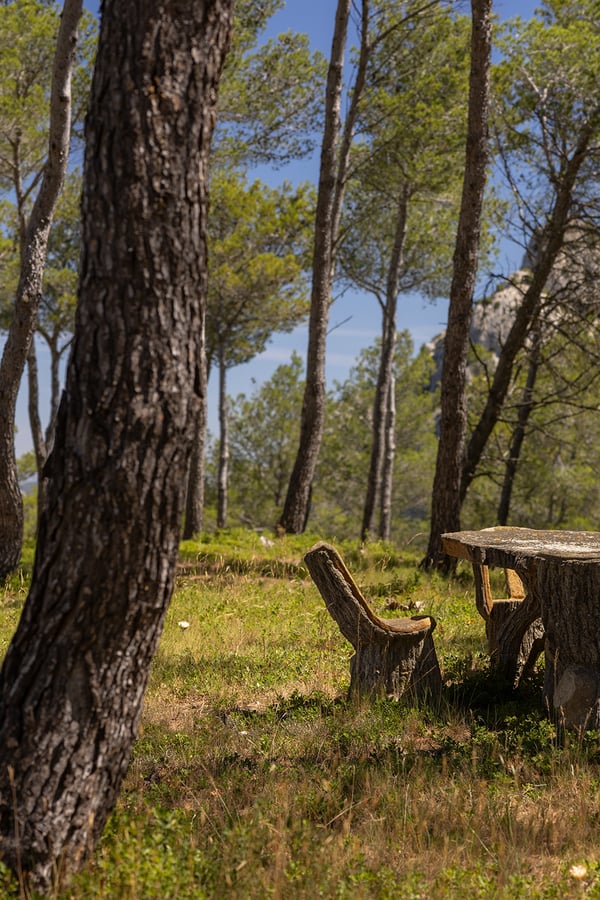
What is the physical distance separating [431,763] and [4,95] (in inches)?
551

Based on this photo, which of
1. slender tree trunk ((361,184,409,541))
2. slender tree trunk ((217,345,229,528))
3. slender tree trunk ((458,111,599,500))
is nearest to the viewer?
slender tree trunk ((458,111,599,500))

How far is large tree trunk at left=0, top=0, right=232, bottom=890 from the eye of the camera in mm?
2613

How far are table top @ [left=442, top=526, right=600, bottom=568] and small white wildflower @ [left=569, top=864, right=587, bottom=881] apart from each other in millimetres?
1574

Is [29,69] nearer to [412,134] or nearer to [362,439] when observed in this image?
[412,134]

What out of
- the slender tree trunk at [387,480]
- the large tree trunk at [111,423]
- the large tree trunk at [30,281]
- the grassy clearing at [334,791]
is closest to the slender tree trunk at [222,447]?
the slender tree trunk at [387,480]

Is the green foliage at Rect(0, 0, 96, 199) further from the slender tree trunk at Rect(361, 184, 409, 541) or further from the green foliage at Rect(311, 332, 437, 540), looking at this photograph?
the green foliage at Rect(311, 332, 437, 540)

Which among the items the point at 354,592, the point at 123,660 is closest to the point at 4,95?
the point at 354,592

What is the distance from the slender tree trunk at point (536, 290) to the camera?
35.8 ft

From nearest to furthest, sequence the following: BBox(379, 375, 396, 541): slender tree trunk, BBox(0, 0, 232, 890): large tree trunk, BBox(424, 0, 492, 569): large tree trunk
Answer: BBox(0, 0, 232, 890): large tree trunk < BBox(424, 0, 492, 569): large tree trunk < BBox(379, 375, 396, 541): slender tree trunk

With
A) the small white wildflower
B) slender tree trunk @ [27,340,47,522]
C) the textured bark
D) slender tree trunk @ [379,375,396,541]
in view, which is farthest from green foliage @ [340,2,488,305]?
the small white wildflower

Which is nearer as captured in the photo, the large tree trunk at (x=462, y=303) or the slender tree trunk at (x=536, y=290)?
the large tree trunk at (x=462, y=303)

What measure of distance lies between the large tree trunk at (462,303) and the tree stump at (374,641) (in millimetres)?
4263

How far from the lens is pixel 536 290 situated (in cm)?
1095

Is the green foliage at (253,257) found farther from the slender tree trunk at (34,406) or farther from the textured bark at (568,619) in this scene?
the textured bark at (568,619)
